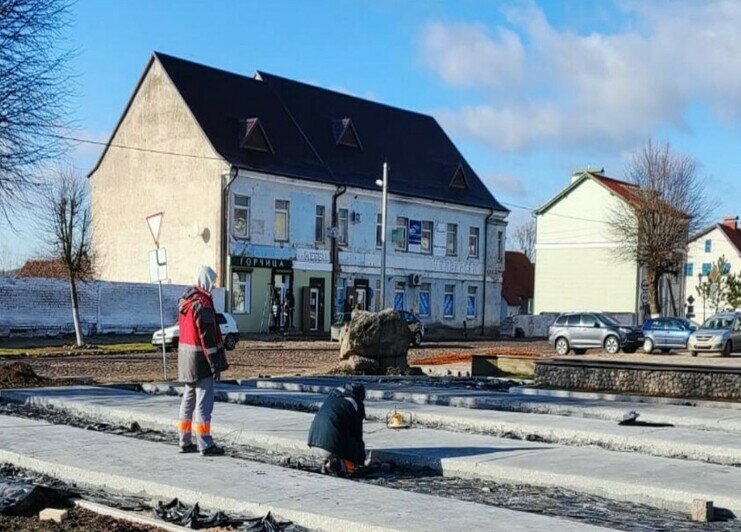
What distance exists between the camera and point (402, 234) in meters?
49.9

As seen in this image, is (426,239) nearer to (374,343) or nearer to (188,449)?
(374,343)

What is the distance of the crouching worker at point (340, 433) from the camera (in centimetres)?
914

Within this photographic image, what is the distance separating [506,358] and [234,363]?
24.8 feet

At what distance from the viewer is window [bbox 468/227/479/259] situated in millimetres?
55469

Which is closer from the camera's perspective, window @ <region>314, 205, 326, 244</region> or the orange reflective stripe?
the orange reflective stripe

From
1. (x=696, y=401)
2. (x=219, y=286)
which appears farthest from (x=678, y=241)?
(x=696, y=401)

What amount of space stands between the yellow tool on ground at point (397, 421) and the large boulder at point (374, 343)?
330 inches

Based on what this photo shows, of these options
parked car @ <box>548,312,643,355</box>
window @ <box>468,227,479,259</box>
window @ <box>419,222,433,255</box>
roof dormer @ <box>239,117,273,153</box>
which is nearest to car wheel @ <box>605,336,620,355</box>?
parked car @ <box>548,312,643,355</box>

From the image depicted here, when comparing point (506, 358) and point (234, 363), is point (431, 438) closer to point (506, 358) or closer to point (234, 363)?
point (506, 358)

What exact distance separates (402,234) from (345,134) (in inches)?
232

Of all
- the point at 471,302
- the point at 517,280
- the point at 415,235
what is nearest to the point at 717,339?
the point at 415,235

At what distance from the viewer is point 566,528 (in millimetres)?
6918

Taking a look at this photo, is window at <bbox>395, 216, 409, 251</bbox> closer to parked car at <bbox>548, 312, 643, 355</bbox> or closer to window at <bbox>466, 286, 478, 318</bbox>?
window at <bbox>466, 286, 478, 318</bbox>

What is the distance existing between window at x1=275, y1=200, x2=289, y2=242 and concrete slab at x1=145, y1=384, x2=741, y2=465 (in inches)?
1174
